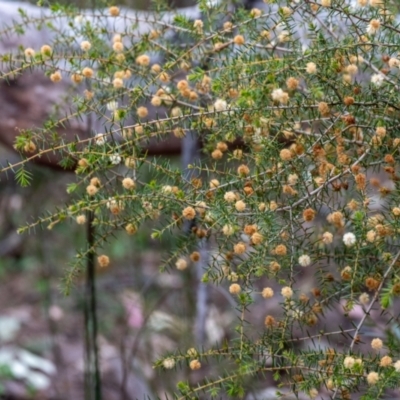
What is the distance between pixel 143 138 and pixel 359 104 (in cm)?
21

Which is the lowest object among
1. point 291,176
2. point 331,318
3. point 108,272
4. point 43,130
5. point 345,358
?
point 345,358

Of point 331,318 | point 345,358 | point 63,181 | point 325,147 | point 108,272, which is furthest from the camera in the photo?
point 108,272

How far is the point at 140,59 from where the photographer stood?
28.8 inches

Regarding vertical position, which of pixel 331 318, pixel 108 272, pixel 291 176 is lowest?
pixel 291 176

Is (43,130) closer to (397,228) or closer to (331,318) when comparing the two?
(397,228)

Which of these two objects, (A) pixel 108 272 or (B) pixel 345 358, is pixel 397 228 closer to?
(B) pixel 345 358

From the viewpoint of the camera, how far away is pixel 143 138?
690mm

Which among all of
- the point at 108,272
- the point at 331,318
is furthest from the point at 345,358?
the point at 108,272

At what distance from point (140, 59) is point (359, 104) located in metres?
0.23

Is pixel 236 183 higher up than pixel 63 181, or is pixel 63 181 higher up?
pixel 63 181

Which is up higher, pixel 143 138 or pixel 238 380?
pixel 143 138

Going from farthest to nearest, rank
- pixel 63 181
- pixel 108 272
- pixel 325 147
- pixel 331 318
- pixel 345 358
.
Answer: pixel 108 272, pixel 63 181, pixel 331 318, pixel 325 147, pixel 345 358

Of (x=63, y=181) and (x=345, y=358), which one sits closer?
(x=345, y=358)

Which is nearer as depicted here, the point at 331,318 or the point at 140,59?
the point at 140,59
